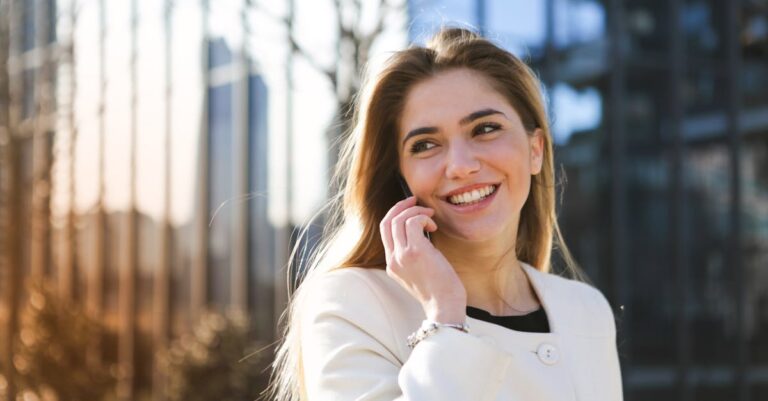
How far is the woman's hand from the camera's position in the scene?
231 cm

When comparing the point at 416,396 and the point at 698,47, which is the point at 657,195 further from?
the point at 416,396

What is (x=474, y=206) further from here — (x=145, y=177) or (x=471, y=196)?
(x=145, y=177)

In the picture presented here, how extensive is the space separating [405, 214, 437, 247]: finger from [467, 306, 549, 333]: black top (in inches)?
11.9

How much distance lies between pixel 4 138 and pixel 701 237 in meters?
7.71

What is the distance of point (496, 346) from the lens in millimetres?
2293

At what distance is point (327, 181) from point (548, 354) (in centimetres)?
783

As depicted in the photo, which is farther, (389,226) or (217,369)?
(217,369)

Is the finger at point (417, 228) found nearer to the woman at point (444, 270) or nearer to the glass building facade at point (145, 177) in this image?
the woman at point (444, 270)

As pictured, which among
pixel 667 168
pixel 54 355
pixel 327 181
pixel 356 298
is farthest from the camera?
pixel 54 355

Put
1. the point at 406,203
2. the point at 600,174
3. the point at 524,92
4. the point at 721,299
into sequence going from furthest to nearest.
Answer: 1. the point at 721,299
2. the point at 600,174
3. the point at 524,92
4. the point at 406,203

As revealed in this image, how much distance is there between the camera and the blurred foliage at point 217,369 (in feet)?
35.1

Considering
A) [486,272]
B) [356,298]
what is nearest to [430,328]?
[356,298]

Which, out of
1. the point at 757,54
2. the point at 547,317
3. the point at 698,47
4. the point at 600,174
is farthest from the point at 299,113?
the point at 547,317

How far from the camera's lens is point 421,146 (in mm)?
2564
